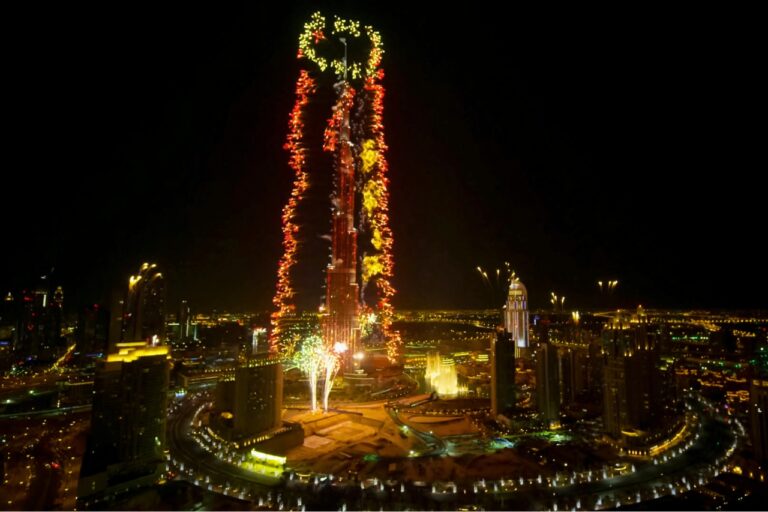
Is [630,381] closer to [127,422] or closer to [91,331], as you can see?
[127,422]

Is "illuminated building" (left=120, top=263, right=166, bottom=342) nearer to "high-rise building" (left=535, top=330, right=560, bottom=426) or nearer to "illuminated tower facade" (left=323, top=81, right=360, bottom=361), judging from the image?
"illuminated tower facade" (left=323, top=81, right=360, bottom=361)

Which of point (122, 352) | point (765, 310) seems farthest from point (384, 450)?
point (765, 310)

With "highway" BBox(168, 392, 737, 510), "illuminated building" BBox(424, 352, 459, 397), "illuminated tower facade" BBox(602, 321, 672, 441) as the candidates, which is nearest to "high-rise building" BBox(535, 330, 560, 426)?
"illuminated tower facade" BBox(602, 321, 672, 441)

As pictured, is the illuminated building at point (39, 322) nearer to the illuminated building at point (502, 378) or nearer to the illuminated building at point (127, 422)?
the illuminated building at point (127, 422)

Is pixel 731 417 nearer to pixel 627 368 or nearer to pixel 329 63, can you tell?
pixel 627 368

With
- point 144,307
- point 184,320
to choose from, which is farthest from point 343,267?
point 184,320

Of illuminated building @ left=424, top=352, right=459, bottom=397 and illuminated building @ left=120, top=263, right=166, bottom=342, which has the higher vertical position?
illuminated building @ left=120, top=263, right=166, bottom=342
